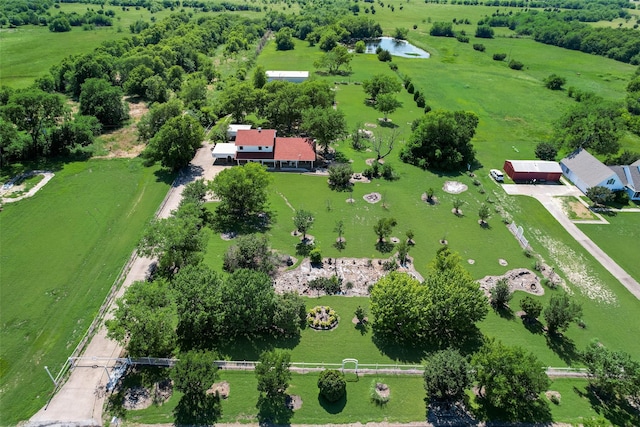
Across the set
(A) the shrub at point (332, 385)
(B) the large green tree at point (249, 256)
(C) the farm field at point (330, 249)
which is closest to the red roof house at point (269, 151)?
(C) the farm field at point (330, 249)

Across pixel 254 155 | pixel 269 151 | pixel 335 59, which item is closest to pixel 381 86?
pixel 335 59

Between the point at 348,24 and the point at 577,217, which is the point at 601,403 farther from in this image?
the point at 348,24

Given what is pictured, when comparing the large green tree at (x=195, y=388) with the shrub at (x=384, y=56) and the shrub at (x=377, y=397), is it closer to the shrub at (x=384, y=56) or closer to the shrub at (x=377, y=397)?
the shrub at (x=377, y=397)

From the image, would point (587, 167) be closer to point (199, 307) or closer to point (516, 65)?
point (199, 307)

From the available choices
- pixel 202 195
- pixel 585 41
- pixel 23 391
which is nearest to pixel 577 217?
pixel 202 195

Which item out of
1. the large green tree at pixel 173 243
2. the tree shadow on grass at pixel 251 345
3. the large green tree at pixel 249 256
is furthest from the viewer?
the large green tree at pixel 249 256

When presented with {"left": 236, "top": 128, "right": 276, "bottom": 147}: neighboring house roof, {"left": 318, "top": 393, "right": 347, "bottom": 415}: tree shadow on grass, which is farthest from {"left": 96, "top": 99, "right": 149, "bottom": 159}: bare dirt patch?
{"left": 318, "top": 393, "right": 347, "bottom": 415}: tree shadow on grass

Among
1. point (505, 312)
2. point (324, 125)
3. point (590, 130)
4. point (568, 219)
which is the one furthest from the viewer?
point (590, 130)
